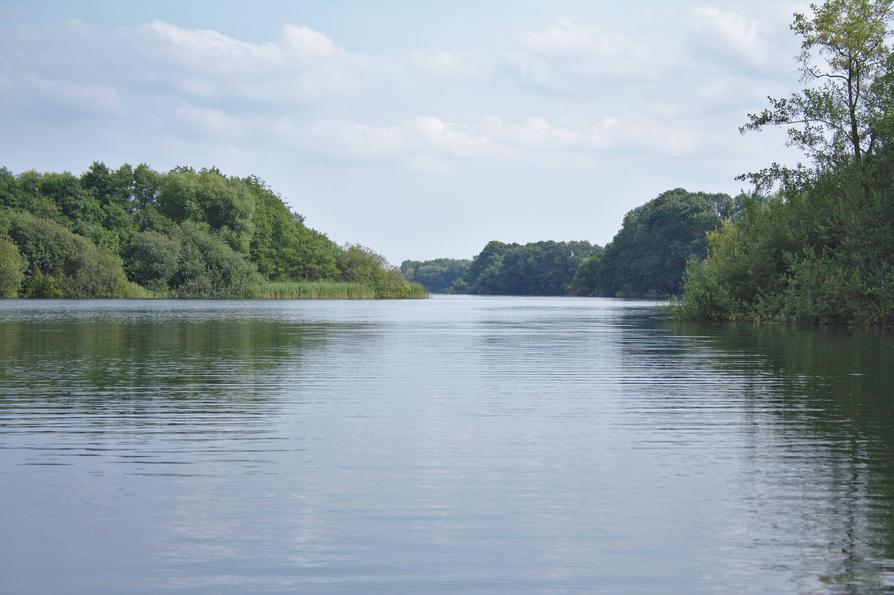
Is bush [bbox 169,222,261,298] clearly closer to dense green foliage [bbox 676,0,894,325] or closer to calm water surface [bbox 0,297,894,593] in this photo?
dense green foliage [bbox 676,0,894,325]

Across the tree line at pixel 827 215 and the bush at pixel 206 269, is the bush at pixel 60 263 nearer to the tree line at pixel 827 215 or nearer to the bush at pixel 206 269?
the bush at pixel 206 269

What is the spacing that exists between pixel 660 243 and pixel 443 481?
128773 millimetres

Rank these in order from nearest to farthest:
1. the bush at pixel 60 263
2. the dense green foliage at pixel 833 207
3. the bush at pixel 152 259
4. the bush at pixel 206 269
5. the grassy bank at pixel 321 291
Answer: the dense green foliage at pixel 833 207, the bush at pixel 60 263, the bush at pixel 152 259, the bush at pixel 206 269, the grassy bank at pixel 321 291

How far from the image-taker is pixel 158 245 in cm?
9044

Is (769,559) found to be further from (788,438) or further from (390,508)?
(788,438)

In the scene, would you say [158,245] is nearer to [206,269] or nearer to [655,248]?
[206,269]

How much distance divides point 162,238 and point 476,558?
90.1 meters

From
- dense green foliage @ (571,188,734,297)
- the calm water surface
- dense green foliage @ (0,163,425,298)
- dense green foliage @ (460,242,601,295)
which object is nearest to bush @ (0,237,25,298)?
dense green foliage @ (0,163,425,298)

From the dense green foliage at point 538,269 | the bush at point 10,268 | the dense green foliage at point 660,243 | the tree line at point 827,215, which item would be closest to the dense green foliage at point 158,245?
the bush at point 10,268

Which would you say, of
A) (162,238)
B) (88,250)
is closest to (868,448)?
(88,250)

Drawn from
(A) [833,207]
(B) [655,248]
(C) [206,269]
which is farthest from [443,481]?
(B) [655,248]

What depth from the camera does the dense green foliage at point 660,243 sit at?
5074 inches

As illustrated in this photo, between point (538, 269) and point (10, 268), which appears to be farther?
point (538, 269)

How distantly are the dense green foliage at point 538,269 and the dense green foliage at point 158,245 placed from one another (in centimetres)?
6751
